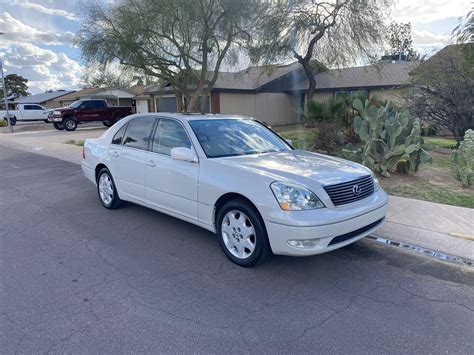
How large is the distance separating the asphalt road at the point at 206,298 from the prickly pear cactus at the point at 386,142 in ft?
11.7

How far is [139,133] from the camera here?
519 cm

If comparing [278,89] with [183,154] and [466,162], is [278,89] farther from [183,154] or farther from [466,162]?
[183,154]

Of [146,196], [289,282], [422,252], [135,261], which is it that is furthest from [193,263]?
[422,252]

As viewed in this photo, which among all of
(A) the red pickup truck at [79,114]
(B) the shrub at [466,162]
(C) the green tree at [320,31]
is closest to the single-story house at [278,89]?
(C) the green tree at [320,31]

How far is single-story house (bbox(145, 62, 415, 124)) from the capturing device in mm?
22750

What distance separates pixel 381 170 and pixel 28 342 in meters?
6.96

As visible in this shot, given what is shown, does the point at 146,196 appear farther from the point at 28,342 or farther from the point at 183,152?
the point at 28,342

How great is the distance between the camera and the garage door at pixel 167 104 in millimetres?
26547

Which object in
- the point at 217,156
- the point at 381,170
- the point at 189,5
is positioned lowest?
the point at 381,170

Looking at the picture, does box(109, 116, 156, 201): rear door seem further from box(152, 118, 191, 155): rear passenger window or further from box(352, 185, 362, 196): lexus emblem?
box(352, 185, 362, 196): lexus emblem

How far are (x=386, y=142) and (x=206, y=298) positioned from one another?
586cm

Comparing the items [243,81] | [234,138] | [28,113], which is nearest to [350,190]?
[234,138]

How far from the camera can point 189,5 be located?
14.3 m

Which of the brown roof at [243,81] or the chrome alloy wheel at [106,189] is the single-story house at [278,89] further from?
the chrome alloy wheel at [106,189]
